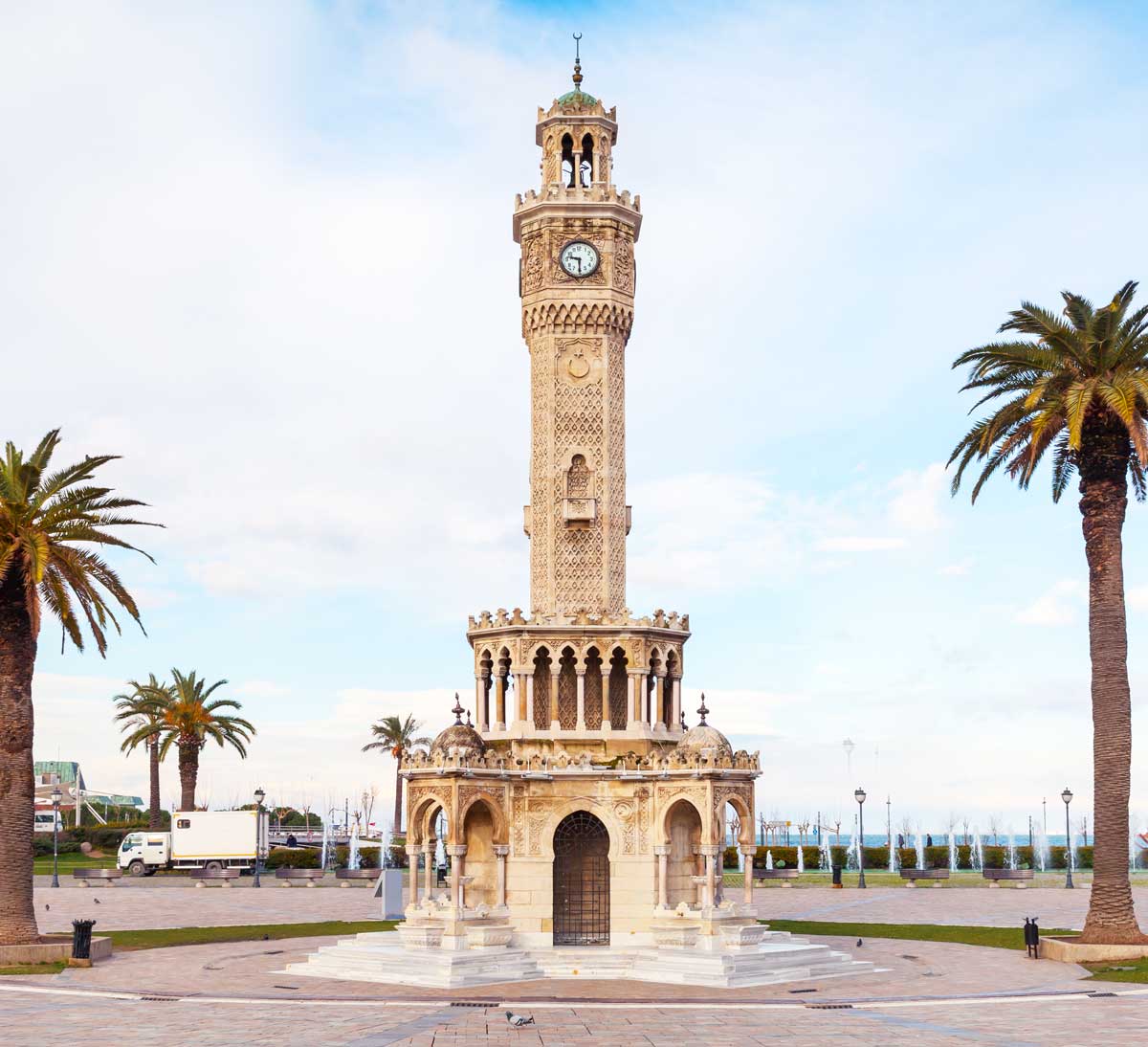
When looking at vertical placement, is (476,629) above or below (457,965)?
above

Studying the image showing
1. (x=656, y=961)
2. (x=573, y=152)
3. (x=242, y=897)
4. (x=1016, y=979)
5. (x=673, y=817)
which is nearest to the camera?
(x=1016, y=979)

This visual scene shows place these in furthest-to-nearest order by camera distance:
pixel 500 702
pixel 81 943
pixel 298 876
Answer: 1. pixel 298 876
2. pixel 500 702
3. pixel 81 943

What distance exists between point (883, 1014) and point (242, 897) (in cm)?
3804

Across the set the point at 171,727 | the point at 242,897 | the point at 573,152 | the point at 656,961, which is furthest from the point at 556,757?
the point at 171,727

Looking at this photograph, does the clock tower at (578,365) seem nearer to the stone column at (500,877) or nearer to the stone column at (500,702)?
the stone column at (500,702)

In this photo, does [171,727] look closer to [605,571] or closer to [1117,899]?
[605,571]

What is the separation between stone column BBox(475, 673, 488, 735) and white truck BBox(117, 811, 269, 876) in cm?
3772

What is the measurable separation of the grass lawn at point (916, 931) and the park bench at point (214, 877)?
102 ft

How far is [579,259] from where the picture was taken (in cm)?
3838

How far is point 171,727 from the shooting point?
7412 centimetres

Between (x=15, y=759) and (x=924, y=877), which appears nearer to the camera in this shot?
(x=15, y=759)

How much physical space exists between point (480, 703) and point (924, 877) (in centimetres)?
3407

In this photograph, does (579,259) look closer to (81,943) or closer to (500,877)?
(500,877)

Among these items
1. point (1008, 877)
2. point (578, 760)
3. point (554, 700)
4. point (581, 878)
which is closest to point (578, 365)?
point (554, 700)
